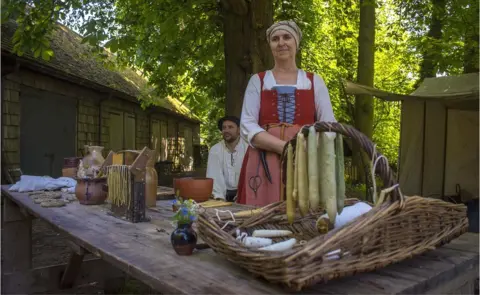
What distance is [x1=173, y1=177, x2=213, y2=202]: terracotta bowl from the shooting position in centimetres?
222

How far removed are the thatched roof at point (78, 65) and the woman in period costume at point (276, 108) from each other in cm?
538

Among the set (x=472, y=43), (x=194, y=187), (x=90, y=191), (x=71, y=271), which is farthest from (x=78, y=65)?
(x=194, y=187)

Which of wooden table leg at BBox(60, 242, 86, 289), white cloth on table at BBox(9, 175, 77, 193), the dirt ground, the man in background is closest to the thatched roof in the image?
the dirt ground

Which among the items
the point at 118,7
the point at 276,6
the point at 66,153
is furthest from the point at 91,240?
the point at 66,153

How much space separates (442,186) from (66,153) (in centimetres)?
747

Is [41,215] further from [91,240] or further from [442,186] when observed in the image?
[442,186]

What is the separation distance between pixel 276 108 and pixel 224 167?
1.27m

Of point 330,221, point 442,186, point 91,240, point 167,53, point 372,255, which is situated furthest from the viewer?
point 167,53

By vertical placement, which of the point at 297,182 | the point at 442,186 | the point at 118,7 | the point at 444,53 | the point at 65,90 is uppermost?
the point at 118,7

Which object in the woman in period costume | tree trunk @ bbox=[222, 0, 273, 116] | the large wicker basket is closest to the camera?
the large wicker basket

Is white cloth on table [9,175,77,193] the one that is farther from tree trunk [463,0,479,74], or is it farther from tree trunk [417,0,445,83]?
tree trunk [463,0,479,74]

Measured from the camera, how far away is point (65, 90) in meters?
9.22

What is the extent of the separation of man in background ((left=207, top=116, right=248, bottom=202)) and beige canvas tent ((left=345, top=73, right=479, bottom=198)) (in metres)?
2.49

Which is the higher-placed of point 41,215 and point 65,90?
point 65,90
